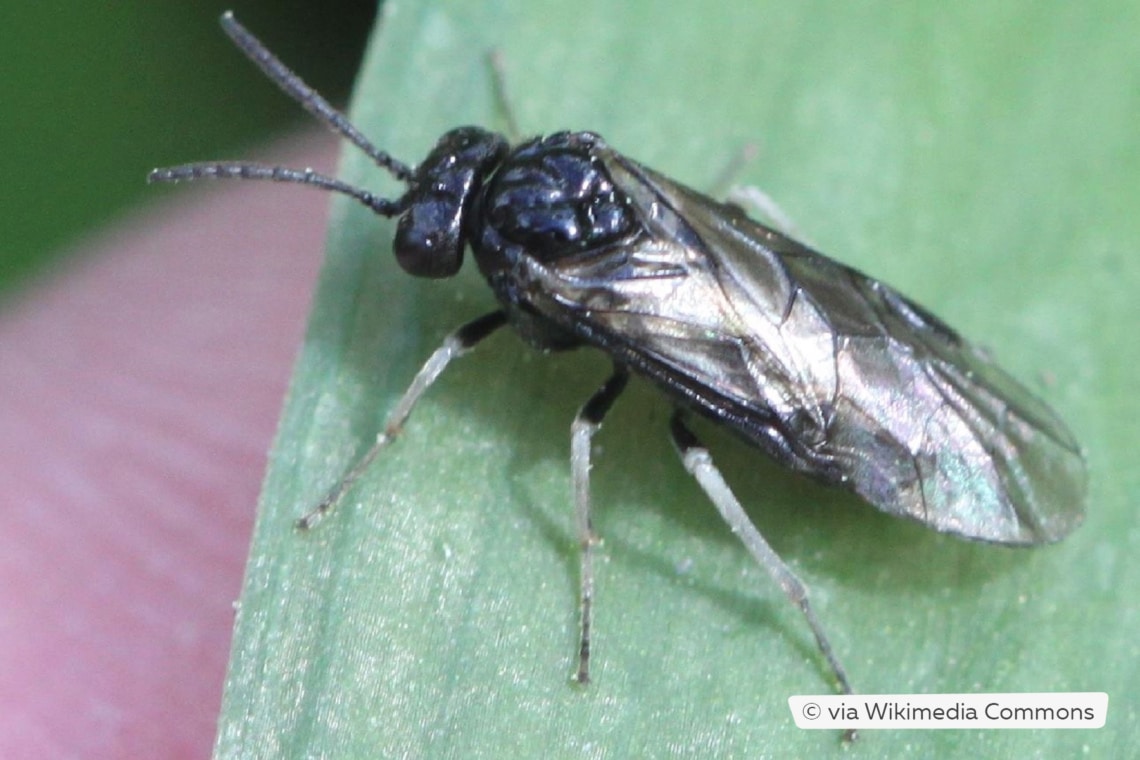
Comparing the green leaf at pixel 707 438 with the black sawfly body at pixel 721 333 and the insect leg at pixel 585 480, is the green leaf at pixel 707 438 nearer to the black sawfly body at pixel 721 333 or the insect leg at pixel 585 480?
the insect leg at pixel 585 480

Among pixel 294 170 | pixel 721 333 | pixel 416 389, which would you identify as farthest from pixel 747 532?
pixel 294 170

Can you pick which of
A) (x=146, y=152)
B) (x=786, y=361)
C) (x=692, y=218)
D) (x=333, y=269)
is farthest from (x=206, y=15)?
(x=786, y=361)

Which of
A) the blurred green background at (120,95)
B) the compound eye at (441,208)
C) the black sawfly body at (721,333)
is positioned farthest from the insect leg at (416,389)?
the blurred green background at (120,95)

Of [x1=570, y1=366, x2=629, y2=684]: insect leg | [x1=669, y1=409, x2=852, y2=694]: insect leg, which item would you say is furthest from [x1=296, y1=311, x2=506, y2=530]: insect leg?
[x1=669, y1=409, x2=852, y2=694]: insect leg

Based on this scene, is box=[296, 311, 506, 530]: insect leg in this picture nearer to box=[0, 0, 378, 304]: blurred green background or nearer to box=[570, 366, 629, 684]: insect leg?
box=[570, 366, 629, 684]: insect leg

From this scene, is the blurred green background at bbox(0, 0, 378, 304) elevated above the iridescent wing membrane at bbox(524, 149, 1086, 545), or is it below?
below

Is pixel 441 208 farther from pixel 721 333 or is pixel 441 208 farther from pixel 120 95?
pixel 120 95

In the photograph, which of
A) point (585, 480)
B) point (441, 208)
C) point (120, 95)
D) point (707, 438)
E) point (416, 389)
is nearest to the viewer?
point (585, 480)

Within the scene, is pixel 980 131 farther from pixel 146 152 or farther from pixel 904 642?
pixel 146 152
